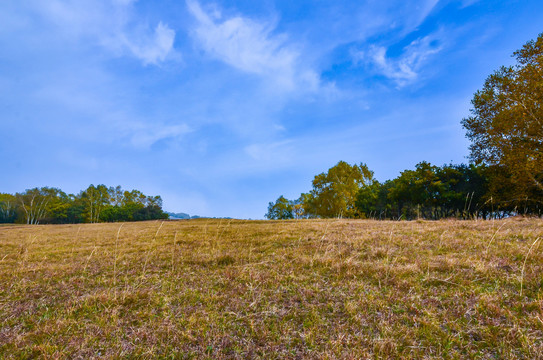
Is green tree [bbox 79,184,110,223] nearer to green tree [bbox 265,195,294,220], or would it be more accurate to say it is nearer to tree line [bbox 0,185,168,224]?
tree line [bbox 0,185,168,224]

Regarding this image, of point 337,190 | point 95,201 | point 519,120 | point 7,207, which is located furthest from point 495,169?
point 7,207

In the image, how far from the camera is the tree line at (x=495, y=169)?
55.6 ft

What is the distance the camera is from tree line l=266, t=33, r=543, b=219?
17.0 meters

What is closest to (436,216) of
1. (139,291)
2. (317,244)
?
(317,244)

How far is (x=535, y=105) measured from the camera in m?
16.6

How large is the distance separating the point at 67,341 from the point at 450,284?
18.9 ft

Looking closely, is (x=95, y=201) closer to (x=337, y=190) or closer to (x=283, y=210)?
(x=283, y=210)

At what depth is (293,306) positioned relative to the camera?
374 cm

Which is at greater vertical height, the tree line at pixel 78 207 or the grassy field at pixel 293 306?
the tree line at pixel 78 207

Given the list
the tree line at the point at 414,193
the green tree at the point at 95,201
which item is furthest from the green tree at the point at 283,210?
the green tree at the point at 95,201

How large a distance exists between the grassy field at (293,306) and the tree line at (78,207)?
63357 millimetres

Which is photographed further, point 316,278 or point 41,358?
point 316,278

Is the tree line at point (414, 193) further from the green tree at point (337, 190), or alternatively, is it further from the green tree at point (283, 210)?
the green tree at point (283, 210)

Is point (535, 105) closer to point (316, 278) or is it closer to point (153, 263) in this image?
point (316, 278)
